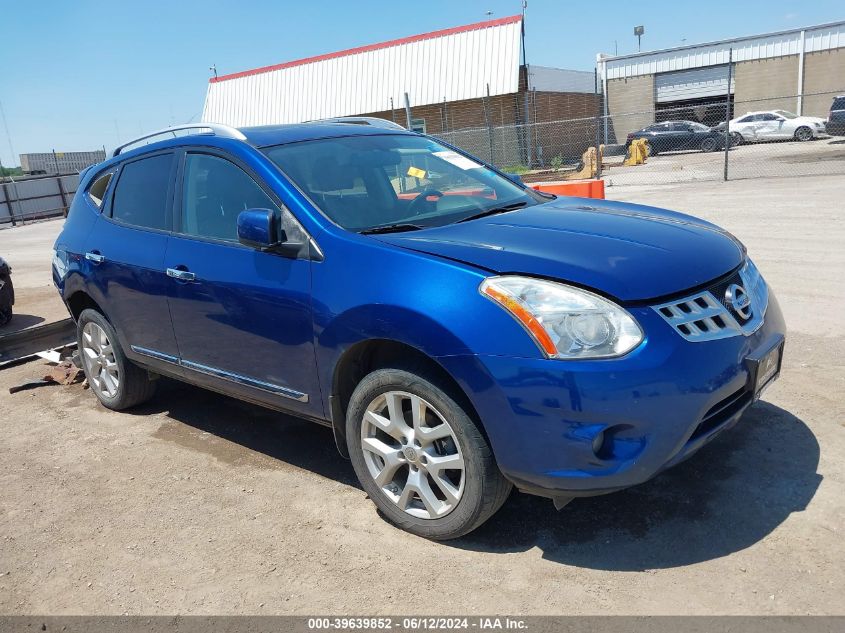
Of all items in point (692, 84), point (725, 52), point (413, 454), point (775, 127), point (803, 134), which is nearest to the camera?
point (413, 454)

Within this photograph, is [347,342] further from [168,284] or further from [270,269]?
[168,284]

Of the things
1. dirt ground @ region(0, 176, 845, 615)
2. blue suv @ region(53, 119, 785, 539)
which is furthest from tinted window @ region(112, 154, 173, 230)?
dirt ground @ region(0, 176, 845, 615)

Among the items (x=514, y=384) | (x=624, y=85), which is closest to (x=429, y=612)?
(x=514, y=384)

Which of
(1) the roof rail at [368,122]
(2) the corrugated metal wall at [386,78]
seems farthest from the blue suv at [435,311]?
(2) the corrugated metal wall at [386,78]

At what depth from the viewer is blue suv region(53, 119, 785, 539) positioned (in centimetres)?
271

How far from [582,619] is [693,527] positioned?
78cm

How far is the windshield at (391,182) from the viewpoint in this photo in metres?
3.63

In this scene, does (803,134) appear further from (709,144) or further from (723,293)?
(723,293)

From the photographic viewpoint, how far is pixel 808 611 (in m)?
2.55

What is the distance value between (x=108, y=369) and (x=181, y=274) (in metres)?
1.62

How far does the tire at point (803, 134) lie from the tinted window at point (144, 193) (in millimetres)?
32940

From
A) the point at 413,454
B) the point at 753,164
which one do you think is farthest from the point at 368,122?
the point at 753,164

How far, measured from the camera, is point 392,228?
11.4 feet

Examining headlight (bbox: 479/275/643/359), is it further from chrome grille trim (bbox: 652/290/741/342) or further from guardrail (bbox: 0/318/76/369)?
guardrail (bbox: 0/318/76/369)
